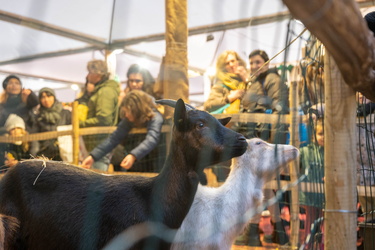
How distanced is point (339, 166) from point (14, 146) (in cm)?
208

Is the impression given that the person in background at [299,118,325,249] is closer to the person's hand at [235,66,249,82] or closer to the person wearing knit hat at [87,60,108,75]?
the person's hand at [235,66,249,82]

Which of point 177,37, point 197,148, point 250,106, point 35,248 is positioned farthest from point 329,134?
point 177,37

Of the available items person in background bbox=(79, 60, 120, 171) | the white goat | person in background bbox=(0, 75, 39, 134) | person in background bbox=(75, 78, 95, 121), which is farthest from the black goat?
person in background bbox=(75, 78, 95, 121)

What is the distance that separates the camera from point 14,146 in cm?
308

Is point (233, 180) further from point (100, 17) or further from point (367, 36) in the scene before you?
point (367, 36)

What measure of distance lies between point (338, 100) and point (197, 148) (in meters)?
0.56

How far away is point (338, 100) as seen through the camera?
70.5 inches

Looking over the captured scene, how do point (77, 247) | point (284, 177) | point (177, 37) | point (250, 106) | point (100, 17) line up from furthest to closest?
point (284, 177) < point (177, 37) < point (250, 106) < point (77, 247) < point (100, 17)

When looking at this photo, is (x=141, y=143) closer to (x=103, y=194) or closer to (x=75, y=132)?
(x=75, y=132)

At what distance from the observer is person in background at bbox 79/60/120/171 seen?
3.19m

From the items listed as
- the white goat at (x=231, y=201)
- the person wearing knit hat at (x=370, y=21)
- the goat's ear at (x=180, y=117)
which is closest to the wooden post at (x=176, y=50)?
the white goat at (x=231, y=201)

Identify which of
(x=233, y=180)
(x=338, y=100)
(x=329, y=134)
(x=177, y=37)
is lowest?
(x=233, y=180)

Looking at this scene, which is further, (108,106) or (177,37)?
(108,106)

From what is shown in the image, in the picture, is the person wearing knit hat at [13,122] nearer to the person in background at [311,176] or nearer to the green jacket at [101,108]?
the green jacket at [101,108]
